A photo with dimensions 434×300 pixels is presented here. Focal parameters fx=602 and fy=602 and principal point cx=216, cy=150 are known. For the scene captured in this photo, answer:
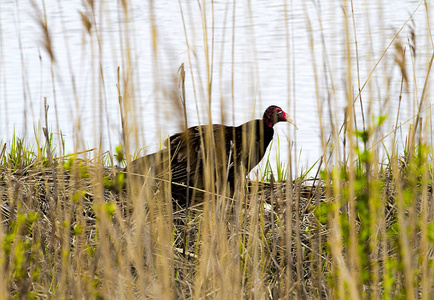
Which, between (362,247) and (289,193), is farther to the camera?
(289,193)

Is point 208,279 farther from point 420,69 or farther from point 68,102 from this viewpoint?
point 420,69

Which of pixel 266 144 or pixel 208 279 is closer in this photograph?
pixel 208 279

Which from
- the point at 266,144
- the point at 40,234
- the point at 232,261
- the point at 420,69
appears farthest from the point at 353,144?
the point at 266,144

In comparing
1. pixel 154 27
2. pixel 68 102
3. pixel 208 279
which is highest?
pixel 154 27

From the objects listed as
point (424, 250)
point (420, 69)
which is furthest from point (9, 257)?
point (420, 69)

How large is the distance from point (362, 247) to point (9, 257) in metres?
0.91

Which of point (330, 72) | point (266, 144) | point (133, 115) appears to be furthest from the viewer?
Answer: point (266, 144)

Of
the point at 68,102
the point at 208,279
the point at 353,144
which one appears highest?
the point at 68,102

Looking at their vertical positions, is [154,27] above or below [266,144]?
above

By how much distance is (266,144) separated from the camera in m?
2.98

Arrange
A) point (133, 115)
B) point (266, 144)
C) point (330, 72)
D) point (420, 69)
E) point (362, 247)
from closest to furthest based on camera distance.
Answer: point (362, 247)
point (133, 115)
point (330, 72)
point (420, 69)
point (266, 144)

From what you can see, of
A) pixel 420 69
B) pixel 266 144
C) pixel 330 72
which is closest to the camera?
pixel 330 72

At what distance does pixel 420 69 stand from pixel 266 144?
1.16m

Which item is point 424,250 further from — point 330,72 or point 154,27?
point 154,27
